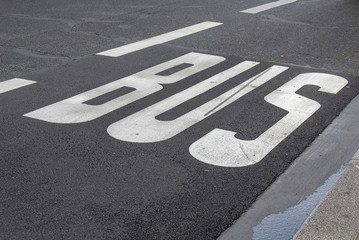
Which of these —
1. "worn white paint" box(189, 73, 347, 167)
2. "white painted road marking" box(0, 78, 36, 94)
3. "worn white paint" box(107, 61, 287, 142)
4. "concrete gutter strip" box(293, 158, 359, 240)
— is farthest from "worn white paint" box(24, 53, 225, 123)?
"concrete gutter strip" box(293, 158, 359, 240)

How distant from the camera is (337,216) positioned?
11.2ft

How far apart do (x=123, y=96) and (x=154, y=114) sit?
0.68 m

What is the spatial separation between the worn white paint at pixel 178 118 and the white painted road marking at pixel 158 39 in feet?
5.85

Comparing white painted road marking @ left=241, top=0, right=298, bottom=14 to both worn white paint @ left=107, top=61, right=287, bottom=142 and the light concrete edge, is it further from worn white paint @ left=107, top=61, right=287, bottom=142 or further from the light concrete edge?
the light concrete edge

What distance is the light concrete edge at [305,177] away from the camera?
3.53m

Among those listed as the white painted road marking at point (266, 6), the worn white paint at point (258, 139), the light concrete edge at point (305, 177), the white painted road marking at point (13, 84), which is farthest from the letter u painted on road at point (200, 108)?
the white painted road marking at point (266, 6)

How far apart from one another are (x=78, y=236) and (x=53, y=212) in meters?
0.36

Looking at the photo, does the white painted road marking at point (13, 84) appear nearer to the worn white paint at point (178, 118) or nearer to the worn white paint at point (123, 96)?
the worn white paint at point (123, 96)

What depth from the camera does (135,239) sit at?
330 cm

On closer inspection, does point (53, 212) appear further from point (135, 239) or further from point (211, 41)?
point (211, 41)

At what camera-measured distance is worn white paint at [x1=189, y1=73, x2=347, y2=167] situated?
4.43m

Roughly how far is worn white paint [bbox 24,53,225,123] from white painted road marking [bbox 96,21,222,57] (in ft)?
2.83

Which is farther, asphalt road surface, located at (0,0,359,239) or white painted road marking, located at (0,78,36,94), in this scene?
white painted road marking, located at (0,78,36,94)

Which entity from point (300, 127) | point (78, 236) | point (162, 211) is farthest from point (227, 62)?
point (78, 236)
